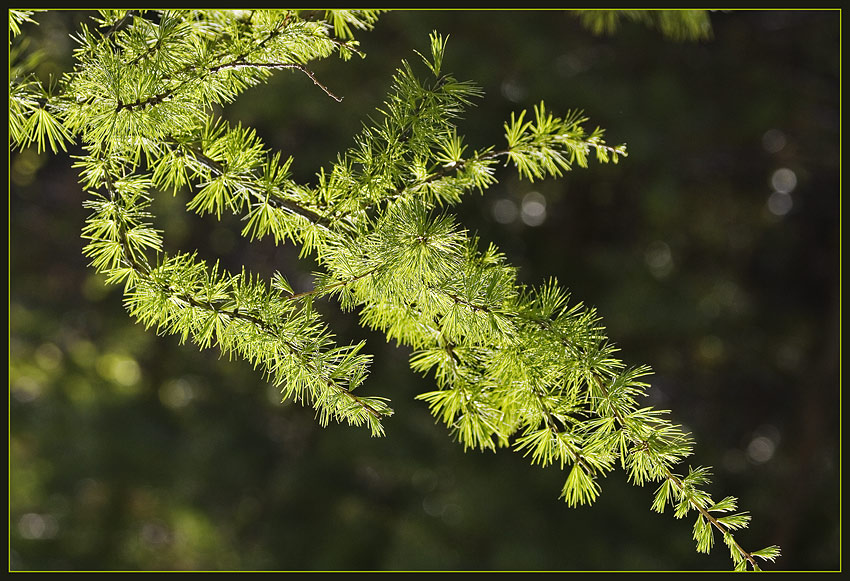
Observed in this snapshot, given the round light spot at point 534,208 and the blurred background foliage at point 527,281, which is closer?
the blurred background foliage at point 527,281

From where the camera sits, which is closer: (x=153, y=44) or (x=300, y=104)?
(x=153, y=44)

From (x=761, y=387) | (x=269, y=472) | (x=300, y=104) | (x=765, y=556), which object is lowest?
(x=269, y=472)

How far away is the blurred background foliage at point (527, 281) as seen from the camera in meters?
1.95

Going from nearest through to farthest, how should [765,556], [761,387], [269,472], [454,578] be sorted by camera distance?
[765,556]
[454,578]
[269,472]
[761,387]

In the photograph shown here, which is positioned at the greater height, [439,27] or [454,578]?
[439,27]

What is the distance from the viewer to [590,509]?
204cm

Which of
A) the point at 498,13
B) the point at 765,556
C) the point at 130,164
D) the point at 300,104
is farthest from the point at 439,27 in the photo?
the point at 765,556

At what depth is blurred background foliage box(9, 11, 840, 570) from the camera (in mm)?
1951

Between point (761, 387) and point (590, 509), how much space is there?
86 centimetres

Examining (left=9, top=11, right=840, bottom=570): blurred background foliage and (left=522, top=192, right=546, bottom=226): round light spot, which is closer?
(left=9, top=11, right=840, bottom=570): blurred background foliage

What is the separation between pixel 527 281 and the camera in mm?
2072

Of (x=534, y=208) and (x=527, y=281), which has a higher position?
(x=534, y=208)

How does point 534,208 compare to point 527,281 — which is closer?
point 527,281

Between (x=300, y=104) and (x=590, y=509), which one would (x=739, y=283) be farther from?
(x=300, y=104)
